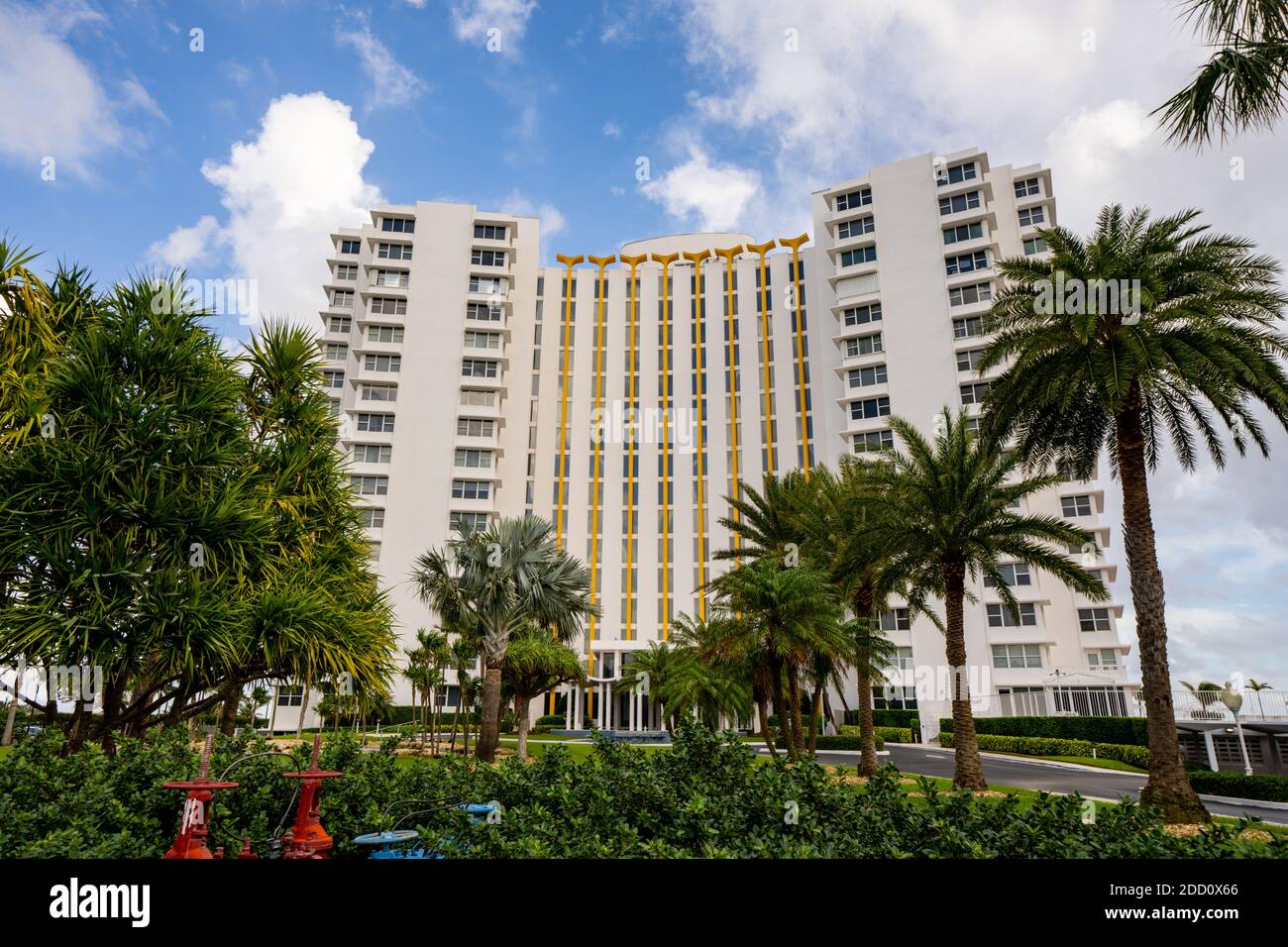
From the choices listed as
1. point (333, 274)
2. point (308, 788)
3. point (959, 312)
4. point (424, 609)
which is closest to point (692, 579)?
point (424, 609)

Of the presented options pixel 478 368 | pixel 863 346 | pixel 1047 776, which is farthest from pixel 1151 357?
pixel 478 368

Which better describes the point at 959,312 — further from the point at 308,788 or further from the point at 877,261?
the point at 308,788

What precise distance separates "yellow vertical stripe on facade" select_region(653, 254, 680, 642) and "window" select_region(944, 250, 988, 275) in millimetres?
26627

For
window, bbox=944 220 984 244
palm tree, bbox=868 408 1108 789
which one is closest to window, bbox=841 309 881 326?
window, bbox=944 220 984 244

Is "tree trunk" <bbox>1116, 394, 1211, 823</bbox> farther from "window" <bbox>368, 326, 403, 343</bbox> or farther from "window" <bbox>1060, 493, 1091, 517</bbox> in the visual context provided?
"window" <bbox>368, 326, 403, 343</bbox>

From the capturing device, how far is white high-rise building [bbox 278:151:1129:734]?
59938 millimetres

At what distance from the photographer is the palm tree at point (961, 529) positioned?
77.2 feet

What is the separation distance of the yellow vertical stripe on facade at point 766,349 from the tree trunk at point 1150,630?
151 feet

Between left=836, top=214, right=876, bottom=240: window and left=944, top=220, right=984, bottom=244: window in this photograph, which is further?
left=836, top=214, right=876, bottom=240: window

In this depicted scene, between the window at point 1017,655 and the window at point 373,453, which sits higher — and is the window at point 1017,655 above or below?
below

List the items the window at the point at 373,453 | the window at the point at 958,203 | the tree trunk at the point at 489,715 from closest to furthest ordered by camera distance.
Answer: the tree trunk at the point at 489,715
the window at the point at 958,203
the window at the point at 373,453

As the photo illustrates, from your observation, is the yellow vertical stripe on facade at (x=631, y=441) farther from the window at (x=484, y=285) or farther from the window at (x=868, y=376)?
the window at (x=868, y=376)

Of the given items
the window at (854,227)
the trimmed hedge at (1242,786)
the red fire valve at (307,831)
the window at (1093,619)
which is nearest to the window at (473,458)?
the window at (854,227)
